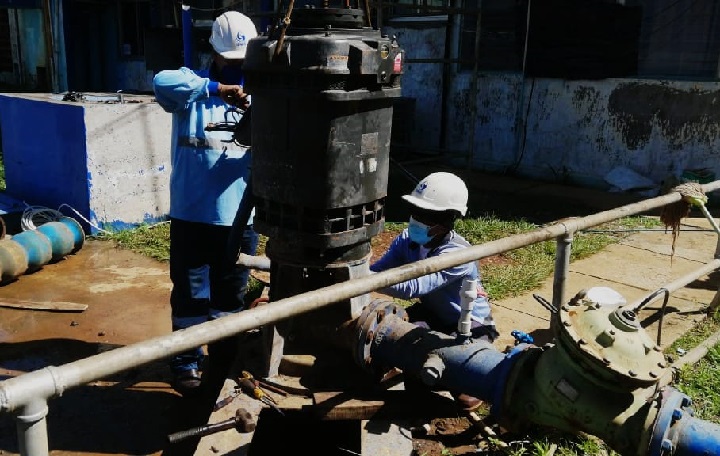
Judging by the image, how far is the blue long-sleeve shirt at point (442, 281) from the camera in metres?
3.01

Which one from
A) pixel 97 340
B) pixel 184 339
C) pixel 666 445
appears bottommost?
pixel 97 340

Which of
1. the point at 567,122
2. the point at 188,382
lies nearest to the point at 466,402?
the point at 188,382

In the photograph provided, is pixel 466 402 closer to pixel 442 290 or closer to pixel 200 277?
pixel 442 290

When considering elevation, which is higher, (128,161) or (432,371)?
(128,161)

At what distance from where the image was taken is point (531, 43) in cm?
863

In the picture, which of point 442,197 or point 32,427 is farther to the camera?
point 442,197

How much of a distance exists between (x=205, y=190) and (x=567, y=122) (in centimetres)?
649

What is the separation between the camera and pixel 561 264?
2.72 meters

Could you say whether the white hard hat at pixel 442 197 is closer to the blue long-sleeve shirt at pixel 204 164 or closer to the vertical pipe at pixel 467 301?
the vertical pipe at pixel 467 301

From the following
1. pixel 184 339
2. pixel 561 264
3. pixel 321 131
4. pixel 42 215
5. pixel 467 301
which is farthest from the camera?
pixel 42 215

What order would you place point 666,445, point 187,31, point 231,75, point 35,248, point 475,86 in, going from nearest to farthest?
point 666,445
point 231,75
point 35,248
point 475,86
point 187,31

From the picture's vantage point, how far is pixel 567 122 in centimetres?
868

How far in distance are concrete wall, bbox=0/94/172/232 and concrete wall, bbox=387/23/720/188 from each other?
430cm

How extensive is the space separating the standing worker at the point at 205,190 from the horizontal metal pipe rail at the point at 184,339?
1.45 metres
